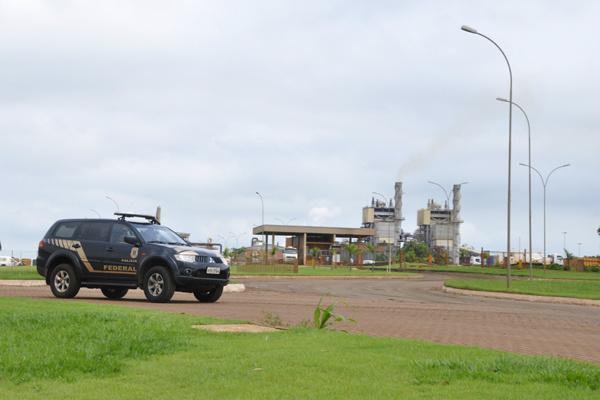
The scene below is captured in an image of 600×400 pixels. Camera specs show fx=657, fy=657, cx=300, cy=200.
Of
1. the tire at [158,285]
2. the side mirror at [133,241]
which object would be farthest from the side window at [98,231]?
the tire at [158,285]

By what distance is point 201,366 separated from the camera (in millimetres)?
6477

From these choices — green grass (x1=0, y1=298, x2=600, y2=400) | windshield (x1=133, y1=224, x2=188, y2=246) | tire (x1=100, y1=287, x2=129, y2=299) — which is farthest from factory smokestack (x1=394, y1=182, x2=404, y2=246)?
green grass (x1=0, y1=298, x2=600, y2=400)

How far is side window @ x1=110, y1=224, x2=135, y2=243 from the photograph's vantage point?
1577 centimetres

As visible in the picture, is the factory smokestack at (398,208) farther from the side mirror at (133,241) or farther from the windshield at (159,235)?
the side mirror at (133,241)

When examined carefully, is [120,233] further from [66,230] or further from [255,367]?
[255,367]

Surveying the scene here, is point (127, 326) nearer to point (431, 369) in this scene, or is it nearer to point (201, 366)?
point (201, 366)

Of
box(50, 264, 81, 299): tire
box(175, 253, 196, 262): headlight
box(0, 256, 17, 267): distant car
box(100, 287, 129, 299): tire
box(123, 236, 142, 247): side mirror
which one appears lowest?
box(0, 256, 17, 267): distant car

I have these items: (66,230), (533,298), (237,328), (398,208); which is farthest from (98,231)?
(398,208)

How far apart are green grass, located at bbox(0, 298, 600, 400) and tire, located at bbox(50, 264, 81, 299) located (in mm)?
7103

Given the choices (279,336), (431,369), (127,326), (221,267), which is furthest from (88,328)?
(221,267)

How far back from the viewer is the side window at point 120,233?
15.8m

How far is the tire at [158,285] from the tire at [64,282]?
1.80 m

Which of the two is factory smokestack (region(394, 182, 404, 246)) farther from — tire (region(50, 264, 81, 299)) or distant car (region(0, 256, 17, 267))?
tire (region(50, 264, 81, 299))

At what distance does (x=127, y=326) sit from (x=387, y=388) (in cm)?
435
